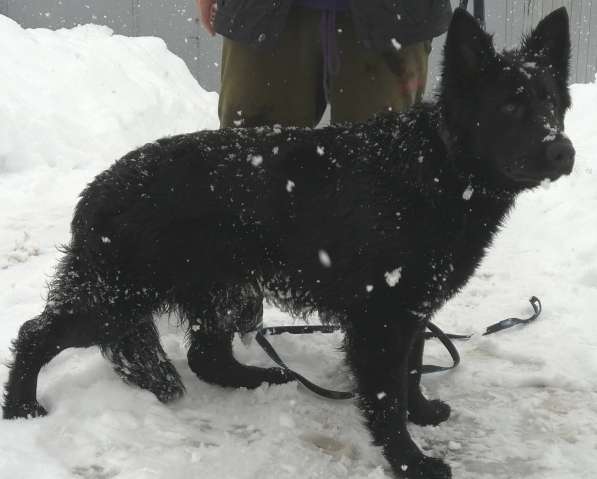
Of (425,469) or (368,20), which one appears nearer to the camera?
(425,469)

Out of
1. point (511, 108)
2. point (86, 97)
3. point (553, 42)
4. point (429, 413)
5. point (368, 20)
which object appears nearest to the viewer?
point (511, 108)

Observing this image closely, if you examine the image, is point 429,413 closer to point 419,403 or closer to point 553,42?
point 419,403

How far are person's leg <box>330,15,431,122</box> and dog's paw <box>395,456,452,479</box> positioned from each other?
1.55 m

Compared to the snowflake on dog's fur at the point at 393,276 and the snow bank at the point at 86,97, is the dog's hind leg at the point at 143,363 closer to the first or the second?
the snowflake on dog's fur at the point at 393,276

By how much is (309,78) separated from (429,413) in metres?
1.61

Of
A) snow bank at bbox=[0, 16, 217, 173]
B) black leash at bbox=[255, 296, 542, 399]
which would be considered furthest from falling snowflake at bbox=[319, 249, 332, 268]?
snow bank at bbox=[0, 16, 217, 173]

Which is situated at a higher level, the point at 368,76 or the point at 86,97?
the point at 368,76

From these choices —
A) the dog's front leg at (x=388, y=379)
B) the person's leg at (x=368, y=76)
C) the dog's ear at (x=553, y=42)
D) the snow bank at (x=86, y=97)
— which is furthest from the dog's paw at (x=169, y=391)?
the snow bank at (x=86, y=97)

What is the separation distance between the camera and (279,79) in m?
2.98

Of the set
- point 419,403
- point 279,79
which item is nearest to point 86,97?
point 279,79

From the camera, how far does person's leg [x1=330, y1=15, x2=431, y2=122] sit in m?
2.92

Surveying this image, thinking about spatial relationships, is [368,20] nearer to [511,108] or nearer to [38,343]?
[511,108]

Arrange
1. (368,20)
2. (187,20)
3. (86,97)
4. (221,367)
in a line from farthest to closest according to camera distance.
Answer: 1. (187,20)
2. (86,97)
3. (221,367)
4. (368,20)

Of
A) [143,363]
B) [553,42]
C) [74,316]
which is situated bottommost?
[143,363]
